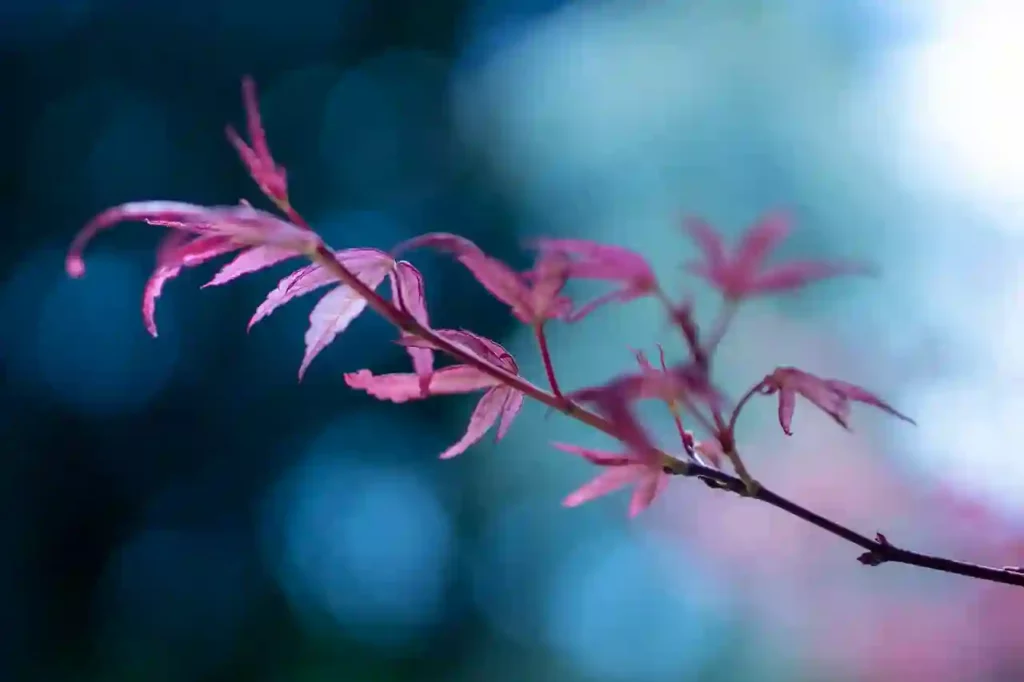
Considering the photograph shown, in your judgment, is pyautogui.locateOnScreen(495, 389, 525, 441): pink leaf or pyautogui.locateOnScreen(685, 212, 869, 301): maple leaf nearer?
pyautogui.locateOnScreen(685, 212, 869, 301): maple leaf

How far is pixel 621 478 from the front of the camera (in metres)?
0.38

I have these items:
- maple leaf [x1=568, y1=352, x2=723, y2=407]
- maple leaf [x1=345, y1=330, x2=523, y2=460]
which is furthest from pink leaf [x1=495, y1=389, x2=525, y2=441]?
maple leaf [x1=568, y1=352, x2=723, y2=407]

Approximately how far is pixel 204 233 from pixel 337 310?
2.6 inches

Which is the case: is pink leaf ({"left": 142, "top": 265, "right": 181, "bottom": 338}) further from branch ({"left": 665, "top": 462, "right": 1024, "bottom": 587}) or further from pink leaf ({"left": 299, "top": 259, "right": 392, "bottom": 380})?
branch ({"left": 665, "top": 462, "right": 1024, "bottom": 587})

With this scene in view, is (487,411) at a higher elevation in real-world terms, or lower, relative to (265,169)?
lower

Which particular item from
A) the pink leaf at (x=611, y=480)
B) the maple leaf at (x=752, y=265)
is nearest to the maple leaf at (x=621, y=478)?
the pink leaf at (x=611, y=480)

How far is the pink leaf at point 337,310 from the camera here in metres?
0.36

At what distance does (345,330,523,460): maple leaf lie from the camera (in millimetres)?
360

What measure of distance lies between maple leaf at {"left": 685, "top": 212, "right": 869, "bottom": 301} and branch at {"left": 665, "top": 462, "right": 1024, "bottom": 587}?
0.30ft

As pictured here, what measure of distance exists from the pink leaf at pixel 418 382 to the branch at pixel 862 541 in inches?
3.6

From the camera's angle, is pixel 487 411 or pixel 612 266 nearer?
pixel 612 266

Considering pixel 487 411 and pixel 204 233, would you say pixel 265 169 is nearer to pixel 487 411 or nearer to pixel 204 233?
pixel 204 233

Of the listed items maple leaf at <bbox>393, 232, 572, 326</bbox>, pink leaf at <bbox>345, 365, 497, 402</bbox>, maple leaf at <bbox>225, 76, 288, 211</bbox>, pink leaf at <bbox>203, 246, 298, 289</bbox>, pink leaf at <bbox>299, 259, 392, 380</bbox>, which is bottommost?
pink leaf at <bbox>345, 365, 497, 402</bbox>

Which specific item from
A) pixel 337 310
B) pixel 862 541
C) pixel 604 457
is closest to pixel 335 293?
pixel 337 310
